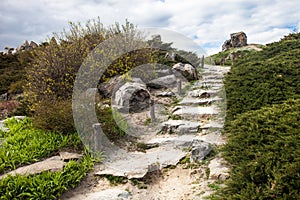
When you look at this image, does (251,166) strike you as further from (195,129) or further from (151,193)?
(195,129)

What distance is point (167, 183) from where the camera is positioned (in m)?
4.80

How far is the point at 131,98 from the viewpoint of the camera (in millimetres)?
8352

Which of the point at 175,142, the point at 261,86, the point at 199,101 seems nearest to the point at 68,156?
the point at 175,142

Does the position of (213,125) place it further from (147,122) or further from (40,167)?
(40,167)

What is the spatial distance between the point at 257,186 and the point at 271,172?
242 millimetres

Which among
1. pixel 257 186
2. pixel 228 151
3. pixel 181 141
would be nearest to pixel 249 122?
pixel 228 151

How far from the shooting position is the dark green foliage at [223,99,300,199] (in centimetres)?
278

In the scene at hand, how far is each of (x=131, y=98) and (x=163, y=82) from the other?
2.93 meters

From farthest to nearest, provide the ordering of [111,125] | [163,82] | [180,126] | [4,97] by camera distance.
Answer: [4,97] < [163,82] < [180,126] < [111,125]

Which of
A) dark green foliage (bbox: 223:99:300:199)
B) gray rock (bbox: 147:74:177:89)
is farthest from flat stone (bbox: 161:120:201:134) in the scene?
gray rock (bbox: 147:74:177:89)

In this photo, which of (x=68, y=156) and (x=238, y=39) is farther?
(x=238, y=39)

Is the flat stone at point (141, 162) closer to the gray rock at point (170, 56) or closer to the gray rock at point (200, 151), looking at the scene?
the gray rock at point (200, 151)

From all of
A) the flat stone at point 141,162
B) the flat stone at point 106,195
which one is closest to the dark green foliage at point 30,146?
the flat stone at point 141,162

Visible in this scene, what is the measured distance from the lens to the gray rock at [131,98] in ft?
27.1
